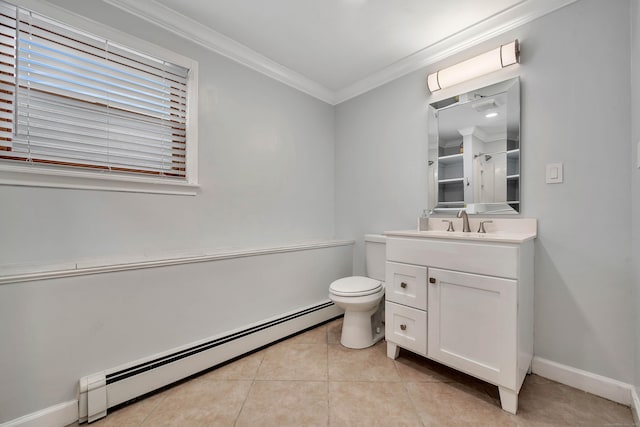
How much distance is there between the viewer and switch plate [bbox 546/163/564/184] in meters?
1.53

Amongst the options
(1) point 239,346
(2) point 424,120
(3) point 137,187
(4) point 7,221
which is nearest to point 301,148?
(2) point 424,120

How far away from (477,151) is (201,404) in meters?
2.30

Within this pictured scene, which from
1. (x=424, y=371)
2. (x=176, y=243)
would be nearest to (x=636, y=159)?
(x=424, y=371)

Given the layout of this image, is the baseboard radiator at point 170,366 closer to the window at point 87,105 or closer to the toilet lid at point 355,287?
the toilet lid at point 355,287

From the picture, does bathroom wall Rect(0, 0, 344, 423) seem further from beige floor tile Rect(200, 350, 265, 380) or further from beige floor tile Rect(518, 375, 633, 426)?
beige floor tile Rect(518, 375, 633, 426)

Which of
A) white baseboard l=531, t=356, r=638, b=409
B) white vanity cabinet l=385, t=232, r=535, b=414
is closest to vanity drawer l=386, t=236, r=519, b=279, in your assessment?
white vanity cabinet l=385, t=232, r=535, b=414

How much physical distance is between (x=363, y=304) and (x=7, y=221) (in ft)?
6.48

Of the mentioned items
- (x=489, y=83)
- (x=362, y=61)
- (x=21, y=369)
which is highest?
(x=362, y=61)

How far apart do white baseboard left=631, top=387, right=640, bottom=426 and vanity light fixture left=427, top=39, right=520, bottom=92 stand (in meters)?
1.89

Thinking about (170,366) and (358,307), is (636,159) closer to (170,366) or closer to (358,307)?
(358,307)

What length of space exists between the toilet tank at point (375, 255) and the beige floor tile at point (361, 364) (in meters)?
0.57

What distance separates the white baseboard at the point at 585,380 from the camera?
135 cm

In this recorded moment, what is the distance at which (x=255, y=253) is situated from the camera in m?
1.91

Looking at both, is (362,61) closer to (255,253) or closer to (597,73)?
(597,73)
